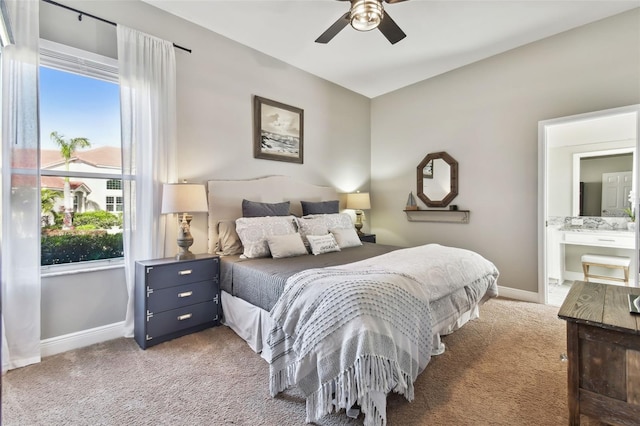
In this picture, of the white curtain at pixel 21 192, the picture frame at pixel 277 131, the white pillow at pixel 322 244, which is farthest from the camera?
the picture frame at pixel 277 131

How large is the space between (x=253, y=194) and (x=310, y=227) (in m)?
0.81

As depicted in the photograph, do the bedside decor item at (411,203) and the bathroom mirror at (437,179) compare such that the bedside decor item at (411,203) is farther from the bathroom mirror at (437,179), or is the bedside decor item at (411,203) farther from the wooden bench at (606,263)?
the wooden bench at (606,263)

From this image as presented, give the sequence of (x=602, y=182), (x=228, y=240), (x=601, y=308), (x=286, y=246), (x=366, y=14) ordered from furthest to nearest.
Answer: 1. (x=602, y=182)
2. (x=228, y=240)
3. (x=286, y=246)
4. (x=366, y=14)
5. (x=601, y=308)

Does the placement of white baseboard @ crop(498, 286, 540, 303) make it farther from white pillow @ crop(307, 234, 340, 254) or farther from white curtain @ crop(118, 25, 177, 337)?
white curtain @ crop(118, 25, 177, 337)

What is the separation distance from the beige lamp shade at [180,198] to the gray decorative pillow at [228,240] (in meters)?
0.51

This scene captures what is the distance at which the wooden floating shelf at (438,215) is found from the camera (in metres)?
4.36

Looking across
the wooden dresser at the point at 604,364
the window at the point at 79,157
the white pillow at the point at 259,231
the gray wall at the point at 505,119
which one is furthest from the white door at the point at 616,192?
the window at the point at 79,157

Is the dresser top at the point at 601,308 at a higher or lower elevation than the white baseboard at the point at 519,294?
higher

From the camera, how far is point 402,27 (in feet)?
11.2

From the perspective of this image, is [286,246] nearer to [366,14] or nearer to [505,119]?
[366,14]

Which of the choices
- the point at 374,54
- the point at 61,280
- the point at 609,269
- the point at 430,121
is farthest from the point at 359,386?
the point at 609,269

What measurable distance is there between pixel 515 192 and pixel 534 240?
0.61 meters

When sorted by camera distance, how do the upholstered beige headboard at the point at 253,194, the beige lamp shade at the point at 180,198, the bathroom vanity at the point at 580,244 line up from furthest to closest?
the bathroom vanity at the point at 580,244 → the upholstered beige headboard at the point at 253,194 → the beige lamp shade at the point at 180,198

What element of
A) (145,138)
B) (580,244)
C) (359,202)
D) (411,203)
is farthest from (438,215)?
(145,138)
